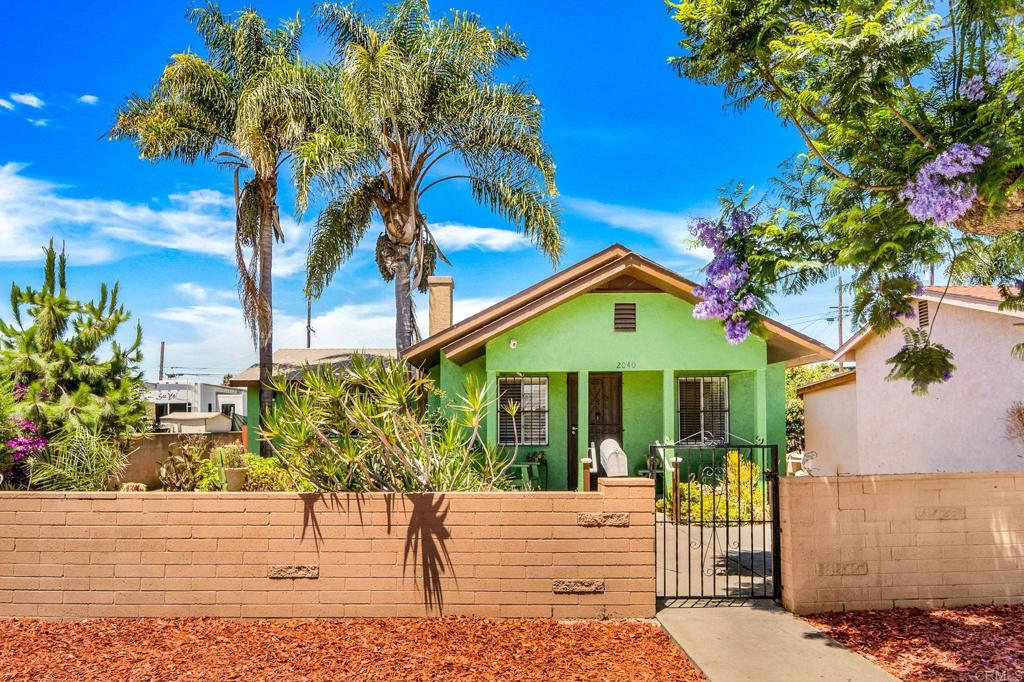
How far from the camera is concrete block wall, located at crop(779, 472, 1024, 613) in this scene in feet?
21.2

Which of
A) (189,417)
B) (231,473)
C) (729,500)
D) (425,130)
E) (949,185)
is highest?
(425,130)

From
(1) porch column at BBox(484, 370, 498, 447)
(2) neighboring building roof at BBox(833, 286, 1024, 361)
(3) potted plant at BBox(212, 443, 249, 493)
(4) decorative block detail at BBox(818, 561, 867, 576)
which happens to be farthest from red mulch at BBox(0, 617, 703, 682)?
(2) neighboring building roof at BBox(833, 286, 1024, 361)

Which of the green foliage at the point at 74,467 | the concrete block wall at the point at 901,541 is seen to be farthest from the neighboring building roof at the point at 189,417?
the concrete block wall at the point at 901,541

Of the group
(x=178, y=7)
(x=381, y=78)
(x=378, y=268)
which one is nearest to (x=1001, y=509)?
(x=381, y=78)

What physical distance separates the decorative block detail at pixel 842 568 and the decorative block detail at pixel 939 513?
2.41 ft

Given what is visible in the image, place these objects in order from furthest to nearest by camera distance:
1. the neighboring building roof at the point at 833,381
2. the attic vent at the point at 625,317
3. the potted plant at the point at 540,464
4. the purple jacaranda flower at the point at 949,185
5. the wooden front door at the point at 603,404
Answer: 1. the neighboring building roof at the point at 833,381
2. the wooden front door at the point at 603,404
3. the potted plant at the point at 540,464
4. the attic vent at the point at 625,317
5. the purple jacaranda flower at the point at 949,185

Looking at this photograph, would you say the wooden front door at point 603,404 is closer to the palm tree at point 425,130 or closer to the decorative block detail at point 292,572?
the palm tree at point 425,130

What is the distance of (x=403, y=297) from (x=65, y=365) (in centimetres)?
892

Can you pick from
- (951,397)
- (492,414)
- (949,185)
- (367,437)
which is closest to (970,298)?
(951,397)

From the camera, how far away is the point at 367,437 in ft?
22.2

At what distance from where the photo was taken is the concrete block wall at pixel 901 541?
648cm

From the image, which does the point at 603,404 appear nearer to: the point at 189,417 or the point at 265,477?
the point at 265,477

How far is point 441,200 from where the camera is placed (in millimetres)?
19625

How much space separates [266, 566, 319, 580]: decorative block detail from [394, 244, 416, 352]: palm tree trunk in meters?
11.7
